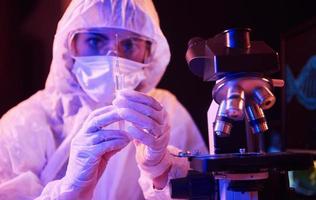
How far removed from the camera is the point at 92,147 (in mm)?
726

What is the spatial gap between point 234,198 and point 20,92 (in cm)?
74

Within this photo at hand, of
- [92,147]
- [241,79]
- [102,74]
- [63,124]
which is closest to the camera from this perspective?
[241,79]

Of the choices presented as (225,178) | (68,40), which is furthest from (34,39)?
(225,178)

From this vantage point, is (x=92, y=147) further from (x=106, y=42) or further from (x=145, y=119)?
(x=106, y=42)

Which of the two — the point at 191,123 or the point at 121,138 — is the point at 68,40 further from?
the point at 191,123

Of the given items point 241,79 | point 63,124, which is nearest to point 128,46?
point 63,124

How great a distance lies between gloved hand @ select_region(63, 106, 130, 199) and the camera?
71 centimetres

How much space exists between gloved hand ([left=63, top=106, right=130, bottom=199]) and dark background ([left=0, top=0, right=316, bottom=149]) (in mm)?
316

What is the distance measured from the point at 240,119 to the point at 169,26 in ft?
1.68

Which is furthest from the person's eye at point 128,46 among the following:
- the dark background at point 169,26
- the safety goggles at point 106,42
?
the dark background at point 169,26

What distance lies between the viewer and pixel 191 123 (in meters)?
1.20

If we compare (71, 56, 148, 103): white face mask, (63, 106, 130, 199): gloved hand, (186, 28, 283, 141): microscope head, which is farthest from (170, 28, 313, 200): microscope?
(71, 56, 148, 103): white face mask

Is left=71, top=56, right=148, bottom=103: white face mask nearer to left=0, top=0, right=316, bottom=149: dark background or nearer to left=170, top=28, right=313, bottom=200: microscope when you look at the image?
left=0, top=0, right=316, bottom=149: dark background

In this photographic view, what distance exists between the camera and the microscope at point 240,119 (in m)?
0.58
